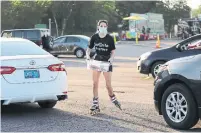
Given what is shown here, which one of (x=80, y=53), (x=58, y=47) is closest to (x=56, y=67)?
(x=80, y=53)

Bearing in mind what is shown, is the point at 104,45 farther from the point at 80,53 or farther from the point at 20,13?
the point at 20,13

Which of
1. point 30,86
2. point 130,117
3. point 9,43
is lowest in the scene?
point 130,117

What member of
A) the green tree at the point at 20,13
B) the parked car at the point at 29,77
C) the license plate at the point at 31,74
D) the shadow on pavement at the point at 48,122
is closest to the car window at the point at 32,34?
the shadow on pavement at the point at 48,122

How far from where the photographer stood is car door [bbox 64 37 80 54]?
25594 millimetres

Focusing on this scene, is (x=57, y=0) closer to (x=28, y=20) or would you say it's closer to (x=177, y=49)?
(x=28, y=20)

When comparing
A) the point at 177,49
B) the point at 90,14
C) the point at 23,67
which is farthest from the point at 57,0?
the point at 23,67

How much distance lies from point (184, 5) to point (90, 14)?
95.0 ft

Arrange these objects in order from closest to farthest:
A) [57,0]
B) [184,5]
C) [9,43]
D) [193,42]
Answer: [9,43] < [193,42] < [57,0] < [184,5]

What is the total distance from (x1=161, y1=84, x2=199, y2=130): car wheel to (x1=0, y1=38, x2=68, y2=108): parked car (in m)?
2.08

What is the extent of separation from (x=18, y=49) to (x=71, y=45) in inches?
670

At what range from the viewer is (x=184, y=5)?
88250mm

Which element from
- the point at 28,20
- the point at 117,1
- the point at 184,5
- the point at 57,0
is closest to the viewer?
the point at 28,20

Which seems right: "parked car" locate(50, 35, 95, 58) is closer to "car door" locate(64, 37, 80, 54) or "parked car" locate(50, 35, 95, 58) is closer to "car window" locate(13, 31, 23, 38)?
"car door" locate(64, 37, 80, 54)

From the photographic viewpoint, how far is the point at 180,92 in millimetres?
6973
